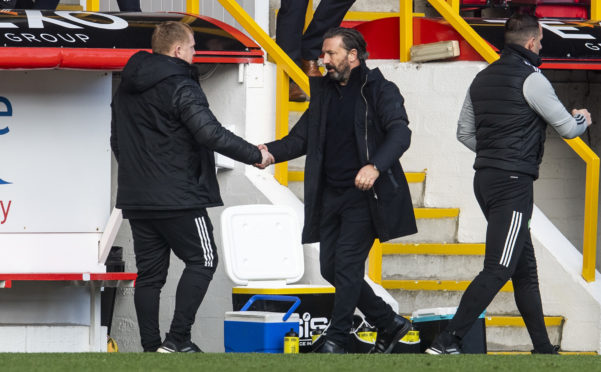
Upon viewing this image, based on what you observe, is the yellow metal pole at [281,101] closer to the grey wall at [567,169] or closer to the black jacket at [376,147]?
the black jacket at [376,147]

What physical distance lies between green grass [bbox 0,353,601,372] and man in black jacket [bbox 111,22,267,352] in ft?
2.03

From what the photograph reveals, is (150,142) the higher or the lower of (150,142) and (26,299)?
the higher

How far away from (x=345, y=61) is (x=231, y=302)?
7.55 feet

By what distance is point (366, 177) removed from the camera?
6.48 metres

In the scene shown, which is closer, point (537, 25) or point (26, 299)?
point (537, 25)

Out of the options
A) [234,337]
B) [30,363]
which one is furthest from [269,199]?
[30,363]

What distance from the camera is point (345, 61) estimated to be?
6.84 m

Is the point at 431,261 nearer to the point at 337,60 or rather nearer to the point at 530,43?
the point at 530,43

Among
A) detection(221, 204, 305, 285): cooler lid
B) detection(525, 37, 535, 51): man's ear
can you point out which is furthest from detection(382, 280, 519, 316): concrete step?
detection(525, 37, 535, 51): man's ear

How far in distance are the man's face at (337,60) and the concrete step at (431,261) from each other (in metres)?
2.19

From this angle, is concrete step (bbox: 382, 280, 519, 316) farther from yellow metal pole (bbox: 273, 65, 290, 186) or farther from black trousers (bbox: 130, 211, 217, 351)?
black trousers (bbox: 130, 211, 217, 351)

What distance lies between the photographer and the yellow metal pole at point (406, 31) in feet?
30.9

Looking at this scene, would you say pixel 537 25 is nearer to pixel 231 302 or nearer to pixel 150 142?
pixel 150 142

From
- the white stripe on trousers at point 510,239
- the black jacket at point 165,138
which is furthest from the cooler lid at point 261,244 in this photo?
the white stripe on trousers at point 510,239
